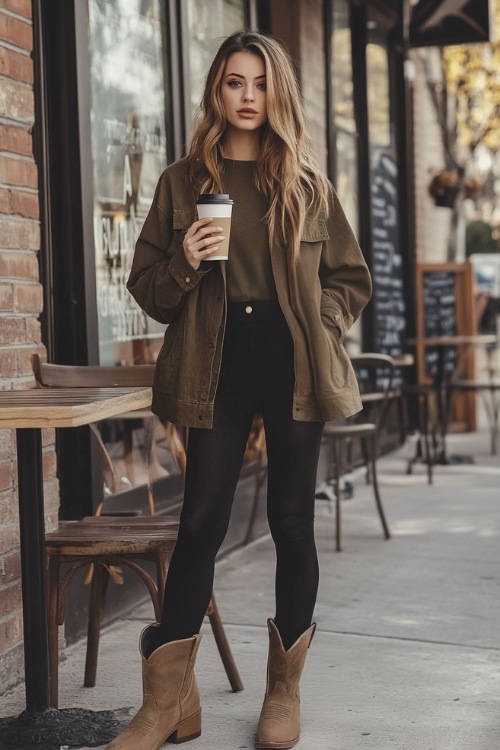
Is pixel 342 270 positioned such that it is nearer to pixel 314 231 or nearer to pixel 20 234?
pixel 314 231

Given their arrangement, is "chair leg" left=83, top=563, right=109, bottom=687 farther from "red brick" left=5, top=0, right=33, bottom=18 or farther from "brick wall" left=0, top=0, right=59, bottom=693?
"red brick" left=5, top=0, right=33, bottom=18

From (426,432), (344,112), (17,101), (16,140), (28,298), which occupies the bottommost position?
(426,432)

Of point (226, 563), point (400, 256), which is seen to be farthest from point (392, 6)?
point (226, 563)

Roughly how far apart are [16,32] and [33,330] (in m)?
0.98

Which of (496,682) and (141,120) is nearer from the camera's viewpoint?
(496,682)

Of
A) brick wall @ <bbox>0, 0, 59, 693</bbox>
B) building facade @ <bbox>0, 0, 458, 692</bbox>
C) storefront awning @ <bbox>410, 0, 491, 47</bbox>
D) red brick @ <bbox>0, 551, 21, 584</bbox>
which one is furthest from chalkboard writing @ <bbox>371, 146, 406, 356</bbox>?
red brick @ <bbox>0, 551, 21, 584</bbox>

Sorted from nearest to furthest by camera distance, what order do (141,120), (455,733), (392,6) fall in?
(455,733), (141,120), (392,6)

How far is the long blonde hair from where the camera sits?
3000mm

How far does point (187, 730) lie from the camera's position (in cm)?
317

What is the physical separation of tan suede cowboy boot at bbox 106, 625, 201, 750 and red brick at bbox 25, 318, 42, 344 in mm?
1188

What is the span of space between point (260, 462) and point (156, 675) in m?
2.99

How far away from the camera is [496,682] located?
11.9 feet

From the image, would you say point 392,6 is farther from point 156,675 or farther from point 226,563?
point 156,675

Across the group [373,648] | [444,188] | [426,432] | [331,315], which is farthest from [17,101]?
[444,188]
